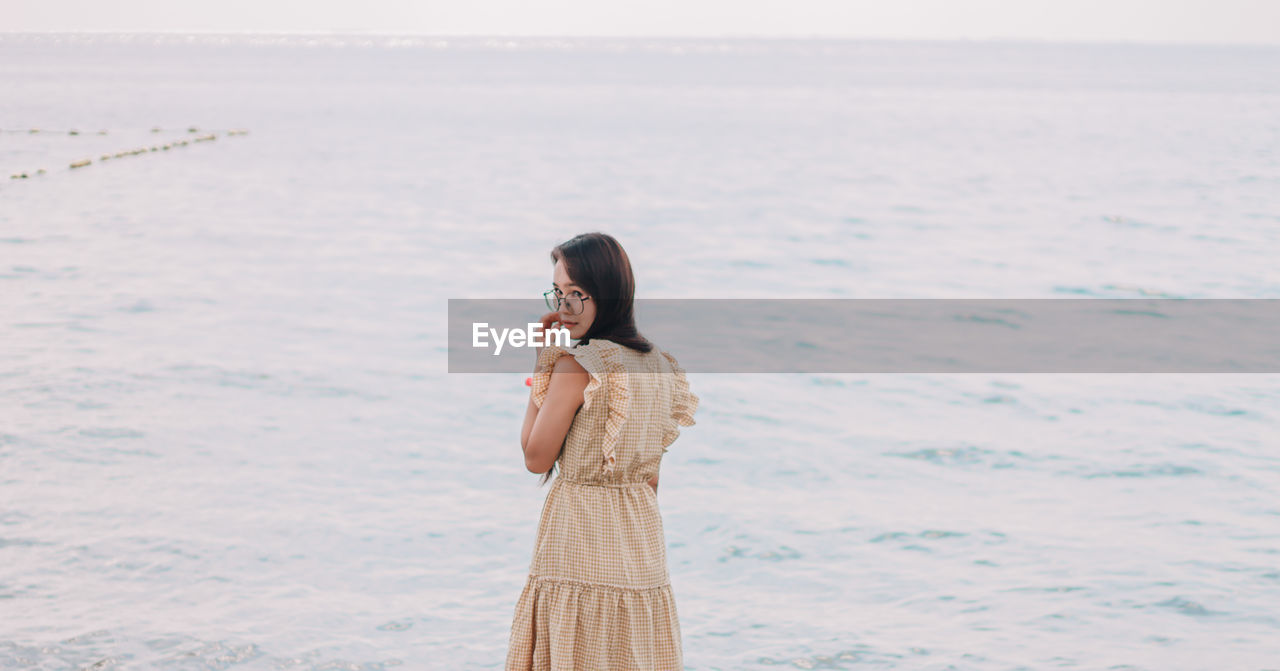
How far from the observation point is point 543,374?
336 centimetres

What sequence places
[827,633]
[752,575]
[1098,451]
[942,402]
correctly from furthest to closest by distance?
1. [942,402]
2. [1098,451]
3. [752,575]
4. [827,633]

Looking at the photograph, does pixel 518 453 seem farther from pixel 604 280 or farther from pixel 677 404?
pixel 604 280

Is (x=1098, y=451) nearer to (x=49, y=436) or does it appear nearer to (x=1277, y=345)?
(x=1277, y=345)

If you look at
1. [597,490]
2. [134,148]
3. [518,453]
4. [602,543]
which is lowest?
[518,453]

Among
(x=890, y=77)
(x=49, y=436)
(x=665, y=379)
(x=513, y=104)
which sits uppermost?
(x=890, y=77)

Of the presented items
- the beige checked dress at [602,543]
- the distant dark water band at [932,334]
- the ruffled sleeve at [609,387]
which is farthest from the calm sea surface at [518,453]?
the ruffled sleeve at [609,387]

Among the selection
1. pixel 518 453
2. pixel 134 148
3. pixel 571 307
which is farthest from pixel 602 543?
pixel 134 148

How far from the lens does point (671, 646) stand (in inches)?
136

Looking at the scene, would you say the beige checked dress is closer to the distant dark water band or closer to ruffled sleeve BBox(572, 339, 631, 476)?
ruffled sleeve BBox(572, 339, 631, 476)

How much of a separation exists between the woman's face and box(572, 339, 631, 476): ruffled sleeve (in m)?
0.05

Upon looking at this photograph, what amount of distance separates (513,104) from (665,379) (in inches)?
2834

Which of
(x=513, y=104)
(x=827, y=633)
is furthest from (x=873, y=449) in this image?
(x=513, y=104)

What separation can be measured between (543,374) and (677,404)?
408mm

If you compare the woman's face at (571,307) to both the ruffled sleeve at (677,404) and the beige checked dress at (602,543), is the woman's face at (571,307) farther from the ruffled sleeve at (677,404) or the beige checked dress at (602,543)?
the ruffled sleeve at (677,404)
